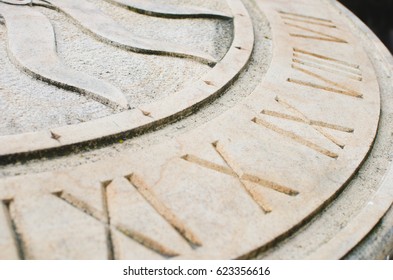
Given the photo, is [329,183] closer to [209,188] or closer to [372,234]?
[372,234]

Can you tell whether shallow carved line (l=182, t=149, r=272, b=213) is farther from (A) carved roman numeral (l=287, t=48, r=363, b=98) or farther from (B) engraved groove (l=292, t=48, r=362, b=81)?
(B) engraved groove (l=292, t=48, r=362, b=81)

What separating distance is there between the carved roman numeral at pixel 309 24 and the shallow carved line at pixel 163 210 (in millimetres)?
1724

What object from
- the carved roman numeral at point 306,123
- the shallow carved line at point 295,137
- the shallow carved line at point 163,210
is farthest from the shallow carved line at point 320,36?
the shallow carved line at point 163,210

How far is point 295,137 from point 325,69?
30.2 inches

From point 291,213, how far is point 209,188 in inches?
11.5

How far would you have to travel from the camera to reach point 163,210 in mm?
1559

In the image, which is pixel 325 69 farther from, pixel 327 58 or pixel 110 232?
pixel 110 232

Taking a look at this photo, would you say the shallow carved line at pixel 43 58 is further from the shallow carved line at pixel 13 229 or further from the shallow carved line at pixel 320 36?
the shallow carved line at pixel 320 36

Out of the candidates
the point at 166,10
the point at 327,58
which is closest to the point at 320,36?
the point at 327,58

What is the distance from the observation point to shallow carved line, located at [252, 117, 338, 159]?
1945 millimetres

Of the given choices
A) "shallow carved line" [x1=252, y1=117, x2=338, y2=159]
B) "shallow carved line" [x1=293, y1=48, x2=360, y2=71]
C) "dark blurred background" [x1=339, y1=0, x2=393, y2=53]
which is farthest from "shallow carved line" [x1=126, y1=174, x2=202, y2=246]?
"dark blurred background" [x1=339, y1=0, x2=393, y2=53]

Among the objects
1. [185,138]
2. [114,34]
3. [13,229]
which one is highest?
[114,34]

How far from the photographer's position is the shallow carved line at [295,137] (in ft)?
6.38
